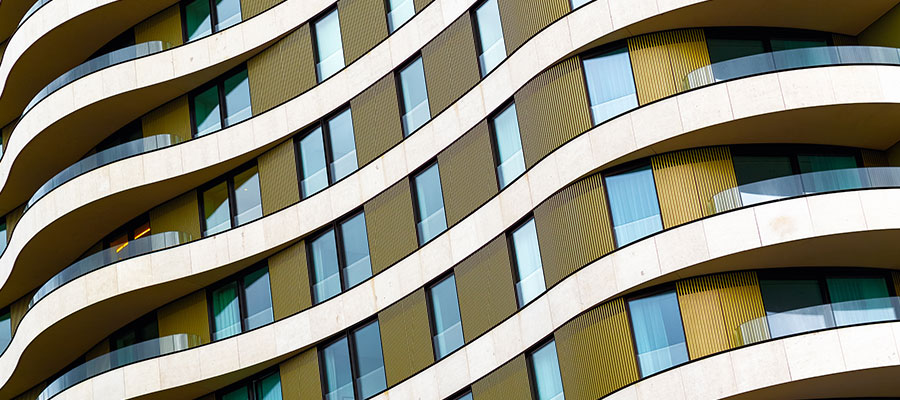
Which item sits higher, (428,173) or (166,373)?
(428,173)

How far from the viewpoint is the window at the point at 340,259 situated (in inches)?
1399

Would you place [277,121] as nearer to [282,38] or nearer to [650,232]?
[282,38]

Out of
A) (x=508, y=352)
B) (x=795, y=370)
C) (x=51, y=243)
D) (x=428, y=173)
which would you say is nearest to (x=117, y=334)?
(x=51, y=243)

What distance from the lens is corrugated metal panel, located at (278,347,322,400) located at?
116 ft

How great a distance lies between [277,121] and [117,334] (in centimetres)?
906

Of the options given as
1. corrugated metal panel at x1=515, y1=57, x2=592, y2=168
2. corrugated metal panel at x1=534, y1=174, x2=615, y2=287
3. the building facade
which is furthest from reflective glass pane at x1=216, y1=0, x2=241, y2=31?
corrugated metal panel at x1=534, y1=174, x2=615, y2=287

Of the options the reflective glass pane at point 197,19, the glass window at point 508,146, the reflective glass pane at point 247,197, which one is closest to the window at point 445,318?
the glass window at point 508,146

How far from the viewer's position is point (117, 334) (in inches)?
1614

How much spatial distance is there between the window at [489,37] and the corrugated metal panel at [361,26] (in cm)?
333

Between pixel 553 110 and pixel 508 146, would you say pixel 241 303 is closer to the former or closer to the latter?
pixel 508 146

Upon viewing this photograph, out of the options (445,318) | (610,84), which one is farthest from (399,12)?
(445,318)

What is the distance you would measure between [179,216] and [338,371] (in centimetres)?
806

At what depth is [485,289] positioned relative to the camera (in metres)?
32.4

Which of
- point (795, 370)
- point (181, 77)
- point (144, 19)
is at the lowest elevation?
point (795, 370)
